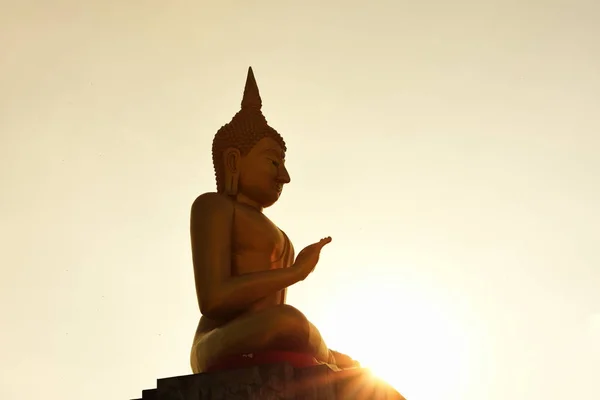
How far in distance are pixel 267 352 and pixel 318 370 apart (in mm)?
428

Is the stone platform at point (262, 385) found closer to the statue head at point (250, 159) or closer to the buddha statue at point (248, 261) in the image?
the buddha statue at point (248, 261)

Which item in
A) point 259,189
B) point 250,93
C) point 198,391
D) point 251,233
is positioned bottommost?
point 198,391

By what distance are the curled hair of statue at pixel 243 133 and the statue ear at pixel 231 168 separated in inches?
1.9

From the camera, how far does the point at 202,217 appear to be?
799cm

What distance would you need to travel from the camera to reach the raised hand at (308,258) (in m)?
7.62

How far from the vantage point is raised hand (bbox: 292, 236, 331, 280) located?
7621mm

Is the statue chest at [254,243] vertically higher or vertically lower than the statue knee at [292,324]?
higher

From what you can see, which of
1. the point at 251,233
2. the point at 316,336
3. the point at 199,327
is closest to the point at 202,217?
the point at 251,233

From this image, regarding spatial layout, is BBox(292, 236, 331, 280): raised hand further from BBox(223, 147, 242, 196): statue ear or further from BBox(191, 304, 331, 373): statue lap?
BBox(223, 147, 242, 196): statue ear

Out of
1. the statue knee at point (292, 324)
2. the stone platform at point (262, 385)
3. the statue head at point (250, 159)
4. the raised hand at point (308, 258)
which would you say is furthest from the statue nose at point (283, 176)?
the stone platform at point (262, 385)

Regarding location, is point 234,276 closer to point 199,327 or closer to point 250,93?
point 199,327

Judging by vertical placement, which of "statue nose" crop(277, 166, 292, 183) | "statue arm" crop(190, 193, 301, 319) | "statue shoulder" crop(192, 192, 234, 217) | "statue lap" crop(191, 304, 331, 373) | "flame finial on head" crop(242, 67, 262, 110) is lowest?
"statue lap" crop(191, 304, 331, 373)

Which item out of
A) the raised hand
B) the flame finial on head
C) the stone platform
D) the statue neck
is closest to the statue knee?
the stone platform

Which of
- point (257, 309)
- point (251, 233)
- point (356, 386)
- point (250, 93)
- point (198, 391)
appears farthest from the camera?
point (250, 93)
